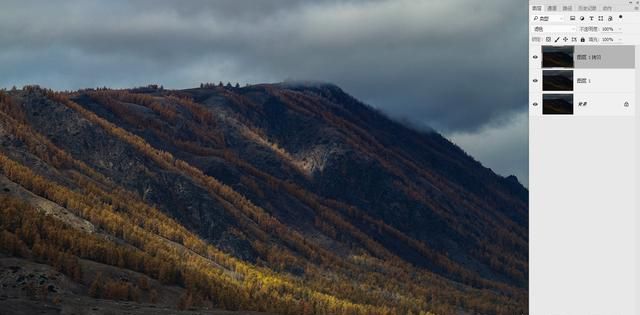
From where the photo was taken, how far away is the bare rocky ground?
54938 mm

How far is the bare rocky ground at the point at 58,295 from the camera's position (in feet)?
180

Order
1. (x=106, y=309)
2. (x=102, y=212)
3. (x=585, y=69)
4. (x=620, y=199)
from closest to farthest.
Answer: (x=620, y=199) < (x=585, y=69) < (x=106, y=309) < (x=102, y=212)

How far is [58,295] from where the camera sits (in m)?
65.8

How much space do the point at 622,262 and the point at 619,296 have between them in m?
0.85

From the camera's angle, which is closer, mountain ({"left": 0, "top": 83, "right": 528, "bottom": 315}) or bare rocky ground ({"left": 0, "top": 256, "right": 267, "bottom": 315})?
bare rocky ground ({"left": 0, "top": 256, "right": 267, "bottom": 315})

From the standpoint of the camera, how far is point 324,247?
189250mm

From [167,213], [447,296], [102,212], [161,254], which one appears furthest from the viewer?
[447,296]

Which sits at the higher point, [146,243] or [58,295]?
[146,243]

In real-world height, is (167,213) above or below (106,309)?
above

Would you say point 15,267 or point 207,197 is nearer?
point 15,267

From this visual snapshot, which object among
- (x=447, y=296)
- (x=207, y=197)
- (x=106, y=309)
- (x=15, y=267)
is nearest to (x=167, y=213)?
(x=207, y=197)

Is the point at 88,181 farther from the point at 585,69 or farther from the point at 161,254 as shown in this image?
the point at 585,69

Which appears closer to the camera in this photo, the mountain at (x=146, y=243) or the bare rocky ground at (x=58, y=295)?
the bare rocky ground at (x=58, y=295)

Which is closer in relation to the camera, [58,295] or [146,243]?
[58,295]
